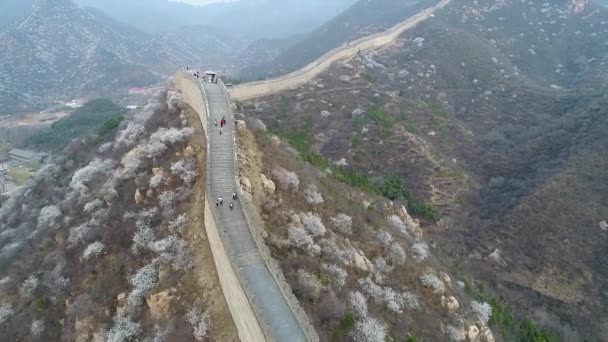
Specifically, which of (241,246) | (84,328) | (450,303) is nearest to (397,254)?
(450,303)

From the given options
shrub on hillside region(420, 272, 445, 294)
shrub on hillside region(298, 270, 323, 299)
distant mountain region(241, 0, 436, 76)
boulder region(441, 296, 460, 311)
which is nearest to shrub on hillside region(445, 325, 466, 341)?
boulder region(441, 296, 460, 311)

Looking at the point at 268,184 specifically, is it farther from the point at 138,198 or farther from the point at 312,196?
the point at 138,198

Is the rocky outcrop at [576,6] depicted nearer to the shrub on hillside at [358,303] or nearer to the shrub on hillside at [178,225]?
the shrub on hillside at [358,303]

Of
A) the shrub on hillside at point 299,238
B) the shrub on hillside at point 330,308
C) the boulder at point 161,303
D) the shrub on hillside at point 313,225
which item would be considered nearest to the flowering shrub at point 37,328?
the boulder at point 161,303

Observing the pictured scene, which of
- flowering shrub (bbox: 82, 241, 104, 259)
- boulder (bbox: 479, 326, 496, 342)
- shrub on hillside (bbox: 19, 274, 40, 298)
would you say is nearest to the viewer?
flowering shrub (bbox: 82, 241, 104, 259)

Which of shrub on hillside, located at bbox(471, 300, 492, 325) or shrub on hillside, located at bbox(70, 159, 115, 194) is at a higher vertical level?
shrub on hillside, located at bbox(70, 159, 115, 194)

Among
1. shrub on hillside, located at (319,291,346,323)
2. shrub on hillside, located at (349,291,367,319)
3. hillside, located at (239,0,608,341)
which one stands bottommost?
hillside, located at (239,0,608,341)

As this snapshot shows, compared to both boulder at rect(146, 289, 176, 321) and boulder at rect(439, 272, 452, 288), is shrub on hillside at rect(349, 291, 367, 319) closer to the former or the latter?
boulder at rect(439, 272, 452, 288)
